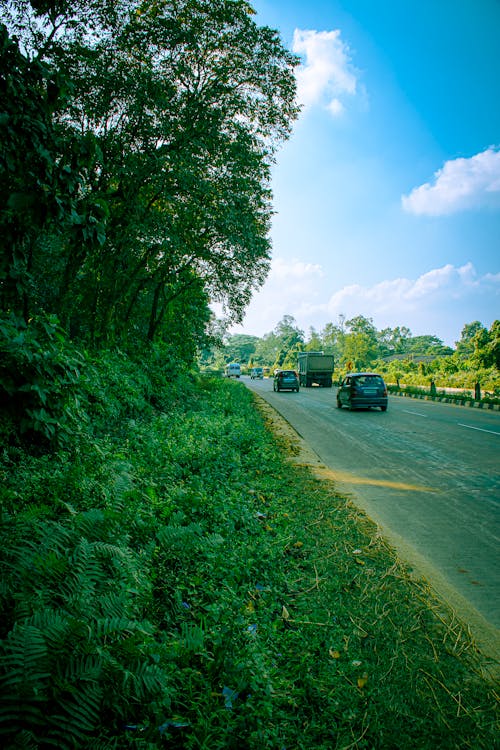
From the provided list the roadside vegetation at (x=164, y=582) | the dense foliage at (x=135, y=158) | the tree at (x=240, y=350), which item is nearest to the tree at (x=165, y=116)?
the dense foliage at (x=135, y=158)

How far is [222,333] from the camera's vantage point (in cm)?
2500

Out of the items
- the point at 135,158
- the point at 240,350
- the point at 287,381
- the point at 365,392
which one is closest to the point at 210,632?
the point at 135,158

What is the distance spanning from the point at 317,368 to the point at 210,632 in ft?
117

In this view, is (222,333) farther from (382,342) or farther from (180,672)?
(382,342)

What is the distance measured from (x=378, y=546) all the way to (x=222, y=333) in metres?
21.8

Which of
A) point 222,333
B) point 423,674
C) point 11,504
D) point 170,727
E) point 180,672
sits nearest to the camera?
point 170,727

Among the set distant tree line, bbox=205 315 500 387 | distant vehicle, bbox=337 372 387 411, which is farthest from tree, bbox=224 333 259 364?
distant vehicle, bbox=337 372 387 411

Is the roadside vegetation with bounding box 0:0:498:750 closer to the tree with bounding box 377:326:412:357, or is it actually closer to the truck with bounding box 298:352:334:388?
the truck with bounding box 298:352:334:388

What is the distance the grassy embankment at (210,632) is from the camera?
166 centimetres

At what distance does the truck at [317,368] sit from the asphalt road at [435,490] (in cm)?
2467

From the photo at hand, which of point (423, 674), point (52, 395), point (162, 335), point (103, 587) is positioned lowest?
point (423, 674)

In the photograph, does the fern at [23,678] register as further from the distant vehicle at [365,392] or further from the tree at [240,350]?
the tree at [240,350]

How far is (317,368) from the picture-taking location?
37281 millimetres

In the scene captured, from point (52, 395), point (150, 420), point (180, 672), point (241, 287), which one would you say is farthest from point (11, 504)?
point (241, 287)
